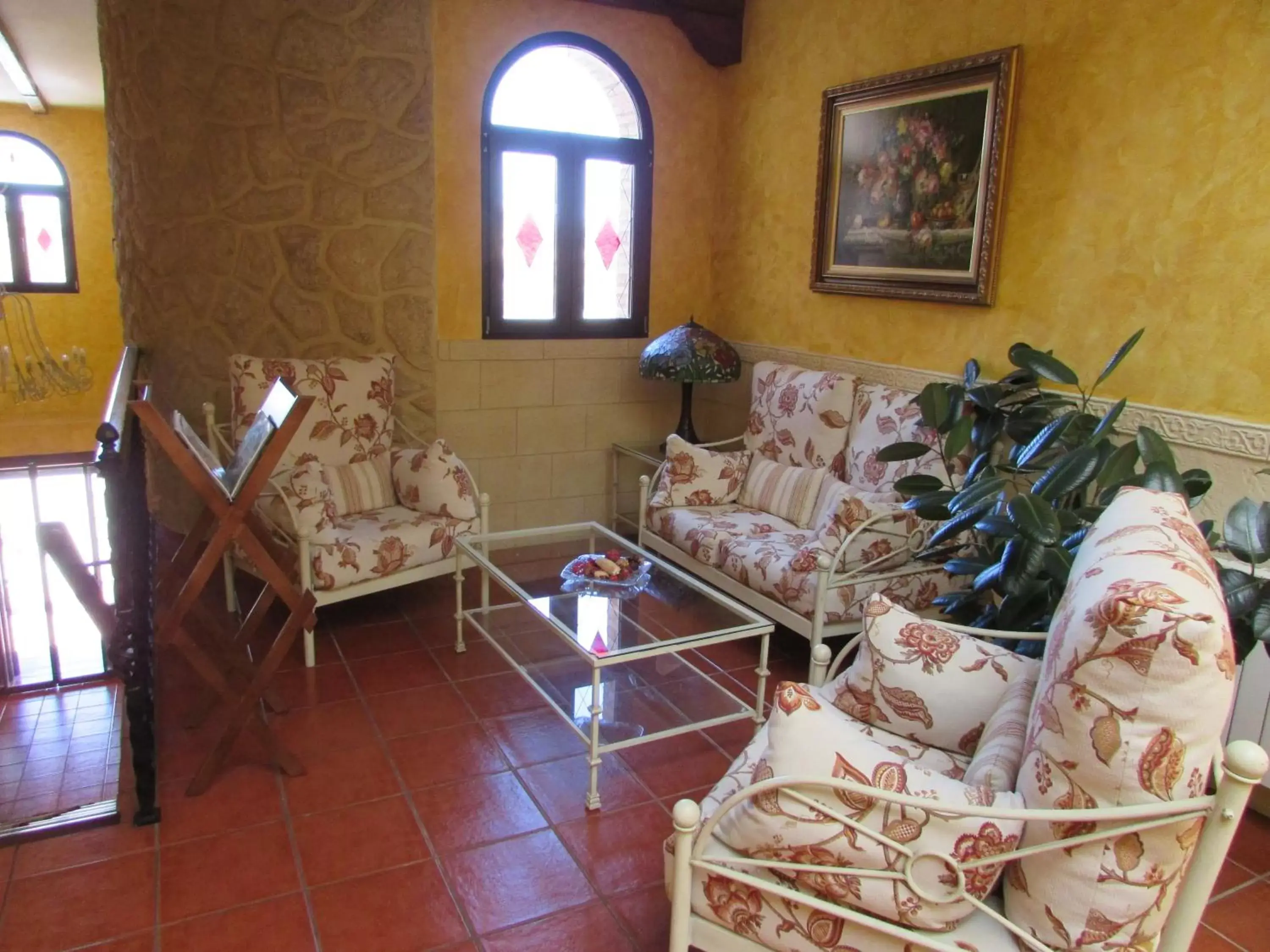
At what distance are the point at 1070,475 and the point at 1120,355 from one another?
0.47m

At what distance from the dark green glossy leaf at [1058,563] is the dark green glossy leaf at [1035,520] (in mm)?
31

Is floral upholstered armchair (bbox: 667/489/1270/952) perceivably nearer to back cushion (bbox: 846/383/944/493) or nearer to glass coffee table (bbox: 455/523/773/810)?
glass coffee table (bbox: 455/523/773/810)

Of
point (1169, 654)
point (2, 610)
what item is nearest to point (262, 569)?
point (2, 610)

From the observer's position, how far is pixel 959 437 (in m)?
2.95

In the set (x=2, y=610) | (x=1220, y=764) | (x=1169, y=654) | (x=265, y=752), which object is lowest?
(x=265, y=752)

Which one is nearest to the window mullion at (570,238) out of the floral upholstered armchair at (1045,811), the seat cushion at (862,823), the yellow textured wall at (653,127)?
the yellow textured wall at (653,127)

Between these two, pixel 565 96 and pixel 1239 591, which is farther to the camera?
pixel 565 96

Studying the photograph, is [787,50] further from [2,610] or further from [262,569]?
[2,610]

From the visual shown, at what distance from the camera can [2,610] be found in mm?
3135

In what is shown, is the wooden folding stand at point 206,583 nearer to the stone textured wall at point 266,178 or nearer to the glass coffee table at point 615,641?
the glass coffee table at point 615,641

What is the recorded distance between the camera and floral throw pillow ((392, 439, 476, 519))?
3744mm

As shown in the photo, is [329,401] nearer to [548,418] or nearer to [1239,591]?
[548,418]

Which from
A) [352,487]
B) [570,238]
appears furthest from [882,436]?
[352,487]

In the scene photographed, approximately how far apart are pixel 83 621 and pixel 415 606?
1267mm
